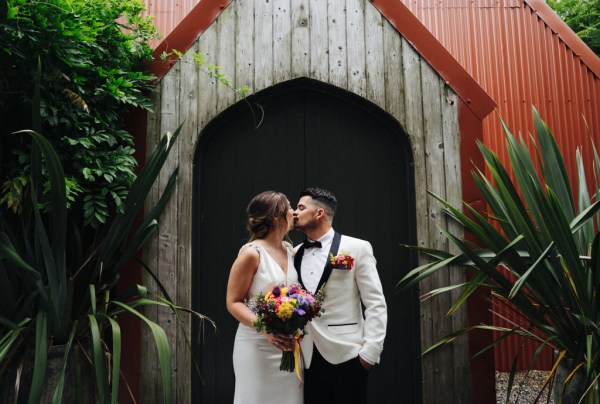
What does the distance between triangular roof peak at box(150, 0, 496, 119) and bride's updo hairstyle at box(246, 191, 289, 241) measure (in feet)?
6.02

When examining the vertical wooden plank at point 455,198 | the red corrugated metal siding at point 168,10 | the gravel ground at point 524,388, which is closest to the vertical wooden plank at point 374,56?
the vertical wooden plank at point 455,198

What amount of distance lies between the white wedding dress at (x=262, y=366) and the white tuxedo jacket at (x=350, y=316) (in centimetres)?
19

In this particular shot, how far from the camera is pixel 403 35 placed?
386 centimetres

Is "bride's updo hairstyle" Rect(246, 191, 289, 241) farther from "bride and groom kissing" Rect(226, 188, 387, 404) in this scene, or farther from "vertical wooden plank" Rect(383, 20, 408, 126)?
"vertical wooden plank" Rect(383, 20, 408, 126)

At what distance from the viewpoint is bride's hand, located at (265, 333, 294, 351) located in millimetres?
2282

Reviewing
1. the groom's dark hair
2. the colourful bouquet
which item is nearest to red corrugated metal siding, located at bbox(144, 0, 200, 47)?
the groom's dark hair

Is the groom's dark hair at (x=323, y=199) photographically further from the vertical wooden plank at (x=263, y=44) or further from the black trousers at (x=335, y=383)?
the vertical wooden plank at (x=263, y=44)

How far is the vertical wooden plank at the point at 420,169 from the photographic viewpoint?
11.8ft

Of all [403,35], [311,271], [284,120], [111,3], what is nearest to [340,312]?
[311,271]

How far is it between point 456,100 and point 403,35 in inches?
27.2

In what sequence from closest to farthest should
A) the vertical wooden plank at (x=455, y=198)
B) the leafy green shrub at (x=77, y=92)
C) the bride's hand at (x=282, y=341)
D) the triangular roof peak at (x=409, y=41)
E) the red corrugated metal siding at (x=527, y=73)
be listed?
the bride's hand at (x=282, y=341), the leafy green shrub at (x=77, y=92), the vertical wooden plank at (x=455, y=198), the triangular roof peak at (x=409, y=41), the red corrugated metal siding at (x=527, y=73)

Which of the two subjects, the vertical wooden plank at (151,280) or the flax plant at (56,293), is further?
the vertical wooden plank at (151,280)

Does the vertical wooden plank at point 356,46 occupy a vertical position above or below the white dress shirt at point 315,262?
above

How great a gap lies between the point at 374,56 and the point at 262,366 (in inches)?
105
